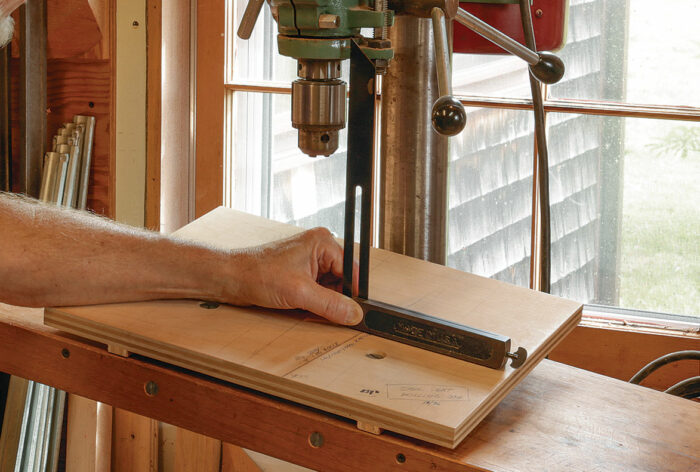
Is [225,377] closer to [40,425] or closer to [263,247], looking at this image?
[263,247]

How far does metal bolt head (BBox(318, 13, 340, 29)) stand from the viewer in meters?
0.94

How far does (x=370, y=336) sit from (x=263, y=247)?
212 mm

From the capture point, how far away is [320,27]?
947mm

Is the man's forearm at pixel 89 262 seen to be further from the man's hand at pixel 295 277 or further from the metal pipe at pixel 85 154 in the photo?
the metal pipe at pixel 85 154

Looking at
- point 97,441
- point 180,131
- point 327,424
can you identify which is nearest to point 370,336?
point 327,424

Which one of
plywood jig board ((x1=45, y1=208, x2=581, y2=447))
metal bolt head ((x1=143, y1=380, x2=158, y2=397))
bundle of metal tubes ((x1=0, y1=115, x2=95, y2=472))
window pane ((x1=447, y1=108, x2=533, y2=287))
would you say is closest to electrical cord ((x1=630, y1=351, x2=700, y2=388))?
plywood jig board ((x1=45, y1=208, x2=581, y2=447))

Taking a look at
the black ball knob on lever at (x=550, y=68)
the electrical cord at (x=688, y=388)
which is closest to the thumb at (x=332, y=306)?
the black ball knob on lever at (x=550, y=68)

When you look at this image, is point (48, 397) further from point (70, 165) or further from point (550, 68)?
point (550, 68)

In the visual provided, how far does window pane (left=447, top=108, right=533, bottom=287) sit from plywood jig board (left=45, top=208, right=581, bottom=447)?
0.69 metres

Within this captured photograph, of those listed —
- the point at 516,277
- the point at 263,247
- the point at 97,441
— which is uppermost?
the point at 263,247

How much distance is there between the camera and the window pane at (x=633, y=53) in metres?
1.71

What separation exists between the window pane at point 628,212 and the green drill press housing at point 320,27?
36.7 inches

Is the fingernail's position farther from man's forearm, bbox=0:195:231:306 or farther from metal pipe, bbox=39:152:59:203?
metal pipe, bbox=39:152:59:203

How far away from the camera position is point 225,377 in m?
0.95
